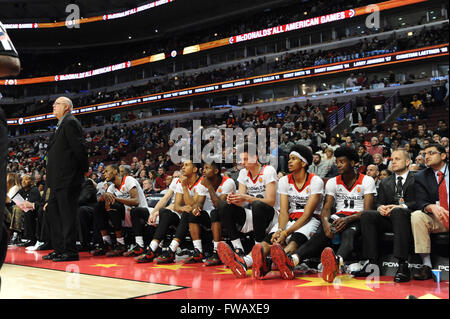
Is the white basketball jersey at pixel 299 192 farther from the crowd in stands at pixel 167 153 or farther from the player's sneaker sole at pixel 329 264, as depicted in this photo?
the player's sneaker sole at pixel 329 264

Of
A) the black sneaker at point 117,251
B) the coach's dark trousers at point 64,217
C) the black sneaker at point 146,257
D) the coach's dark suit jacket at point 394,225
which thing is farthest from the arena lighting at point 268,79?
the coach's dark trousers at point 64,217

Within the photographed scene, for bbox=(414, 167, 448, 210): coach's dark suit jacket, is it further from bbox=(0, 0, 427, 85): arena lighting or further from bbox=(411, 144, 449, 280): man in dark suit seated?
bbox=(0, 0, 427, 85): arena lighting

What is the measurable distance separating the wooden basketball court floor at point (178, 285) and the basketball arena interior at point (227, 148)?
23 millimetres

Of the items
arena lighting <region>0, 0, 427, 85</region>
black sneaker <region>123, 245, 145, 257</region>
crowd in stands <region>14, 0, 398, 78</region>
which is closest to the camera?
black sneaker <region>123, 245, 145, 257</region>

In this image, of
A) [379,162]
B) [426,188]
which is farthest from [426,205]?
[379,162]

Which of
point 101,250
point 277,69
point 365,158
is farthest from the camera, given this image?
point 277,69

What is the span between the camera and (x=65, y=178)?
454 cm

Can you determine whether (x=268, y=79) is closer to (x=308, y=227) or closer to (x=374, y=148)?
(x=374, y=148)

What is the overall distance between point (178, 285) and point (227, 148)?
8285mm

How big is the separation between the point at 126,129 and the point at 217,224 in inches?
854

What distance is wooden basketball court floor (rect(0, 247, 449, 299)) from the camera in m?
2.82

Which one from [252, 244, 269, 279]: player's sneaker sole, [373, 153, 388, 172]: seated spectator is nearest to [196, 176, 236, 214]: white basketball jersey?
[252, 244, 269, 279]: player's sneaker sole
